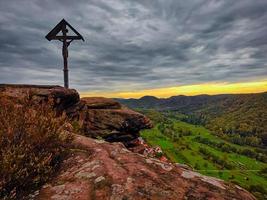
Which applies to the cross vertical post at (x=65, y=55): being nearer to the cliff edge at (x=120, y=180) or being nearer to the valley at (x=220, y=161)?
the cliff edge at (x=120, y=180)

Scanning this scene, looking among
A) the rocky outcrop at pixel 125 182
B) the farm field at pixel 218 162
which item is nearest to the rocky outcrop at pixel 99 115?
Result: the rocky outcrop at pixel 125 182

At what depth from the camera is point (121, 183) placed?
498 centimetres

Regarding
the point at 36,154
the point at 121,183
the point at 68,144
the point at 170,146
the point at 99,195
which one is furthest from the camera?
the point at 170,146

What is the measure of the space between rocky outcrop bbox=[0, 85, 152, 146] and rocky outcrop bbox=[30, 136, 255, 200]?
25.5 ft

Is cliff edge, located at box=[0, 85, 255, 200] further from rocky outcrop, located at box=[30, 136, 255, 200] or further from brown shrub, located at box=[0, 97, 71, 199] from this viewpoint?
brown shrub, located at box=[0, 97, 71, 199]

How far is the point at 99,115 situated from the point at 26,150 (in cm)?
1241

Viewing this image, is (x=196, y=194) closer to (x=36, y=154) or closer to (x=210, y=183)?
(x=210, y=183)

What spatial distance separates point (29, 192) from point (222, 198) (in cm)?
338

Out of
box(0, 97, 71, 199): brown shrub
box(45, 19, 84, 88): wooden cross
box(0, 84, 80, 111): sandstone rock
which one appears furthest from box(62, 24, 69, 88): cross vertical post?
box(0, 97, 71, 199): brown shrub

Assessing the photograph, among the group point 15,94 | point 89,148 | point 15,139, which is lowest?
point 89,148

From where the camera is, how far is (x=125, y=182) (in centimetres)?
502

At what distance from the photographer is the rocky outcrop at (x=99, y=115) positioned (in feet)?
46.0

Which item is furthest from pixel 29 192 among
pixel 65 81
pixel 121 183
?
pixel 65 81

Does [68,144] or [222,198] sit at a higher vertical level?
[68,144]
